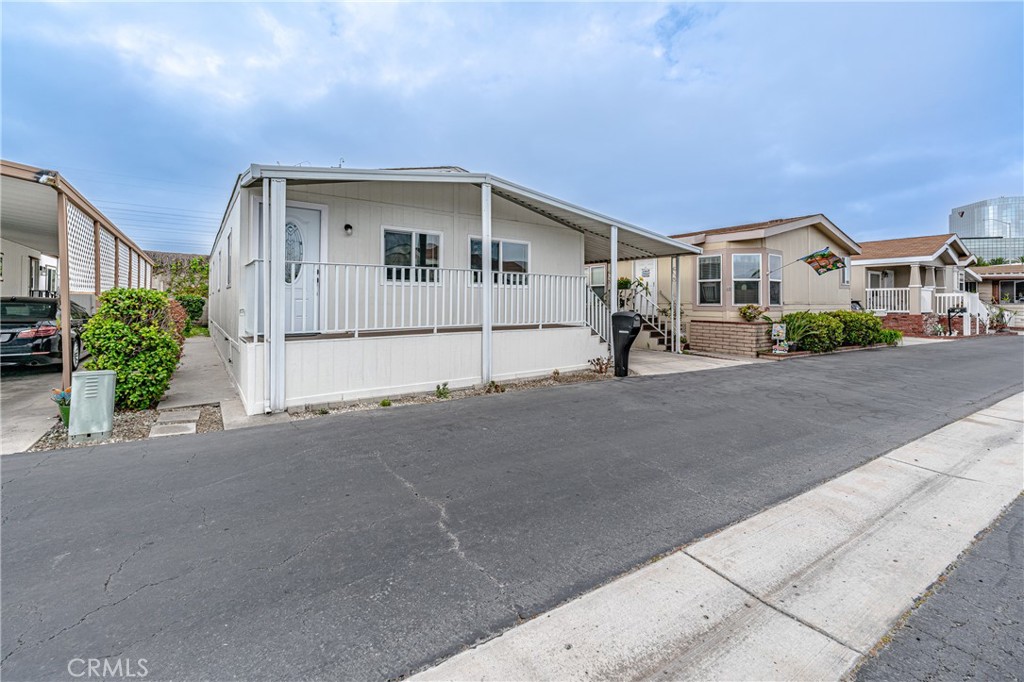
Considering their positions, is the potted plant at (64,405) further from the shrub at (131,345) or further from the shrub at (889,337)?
the shrub at (889,337)

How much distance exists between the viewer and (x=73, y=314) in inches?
365

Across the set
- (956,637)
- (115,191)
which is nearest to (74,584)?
(956,637)

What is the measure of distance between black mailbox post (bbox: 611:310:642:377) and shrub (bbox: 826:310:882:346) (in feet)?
31.3

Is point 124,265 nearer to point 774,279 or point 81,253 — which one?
point 81,253

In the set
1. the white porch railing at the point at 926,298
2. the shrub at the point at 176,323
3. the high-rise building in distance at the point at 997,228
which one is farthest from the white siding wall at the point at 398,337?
the high-rise building in distance at the point at 997,228

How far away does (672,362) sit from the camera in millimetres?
11344

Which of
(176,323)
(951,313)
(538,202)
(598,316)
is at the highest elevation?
(538,202)

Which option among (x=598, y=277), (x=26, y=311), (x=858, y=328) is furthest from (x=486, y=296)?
(x=858, y=328)

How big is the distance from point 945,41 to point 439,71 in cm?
1609

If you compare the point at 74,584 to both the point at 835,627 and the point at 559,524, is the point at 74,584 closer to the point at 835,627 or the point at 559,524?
the point at 559,524

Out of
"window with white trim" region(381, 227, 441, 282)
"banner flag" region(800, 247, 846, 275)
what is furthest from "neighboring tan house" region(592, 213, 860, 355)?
"window with white trim" region(381, 227, 441, 282)

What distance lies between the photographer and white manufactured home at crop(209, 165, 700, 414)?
616 centimetres

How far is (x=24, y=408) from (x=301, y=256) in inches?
163

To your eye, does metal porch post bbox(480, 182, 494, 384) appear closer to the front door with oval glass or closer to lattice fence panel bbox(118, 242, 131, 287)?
the front door with oval glass
